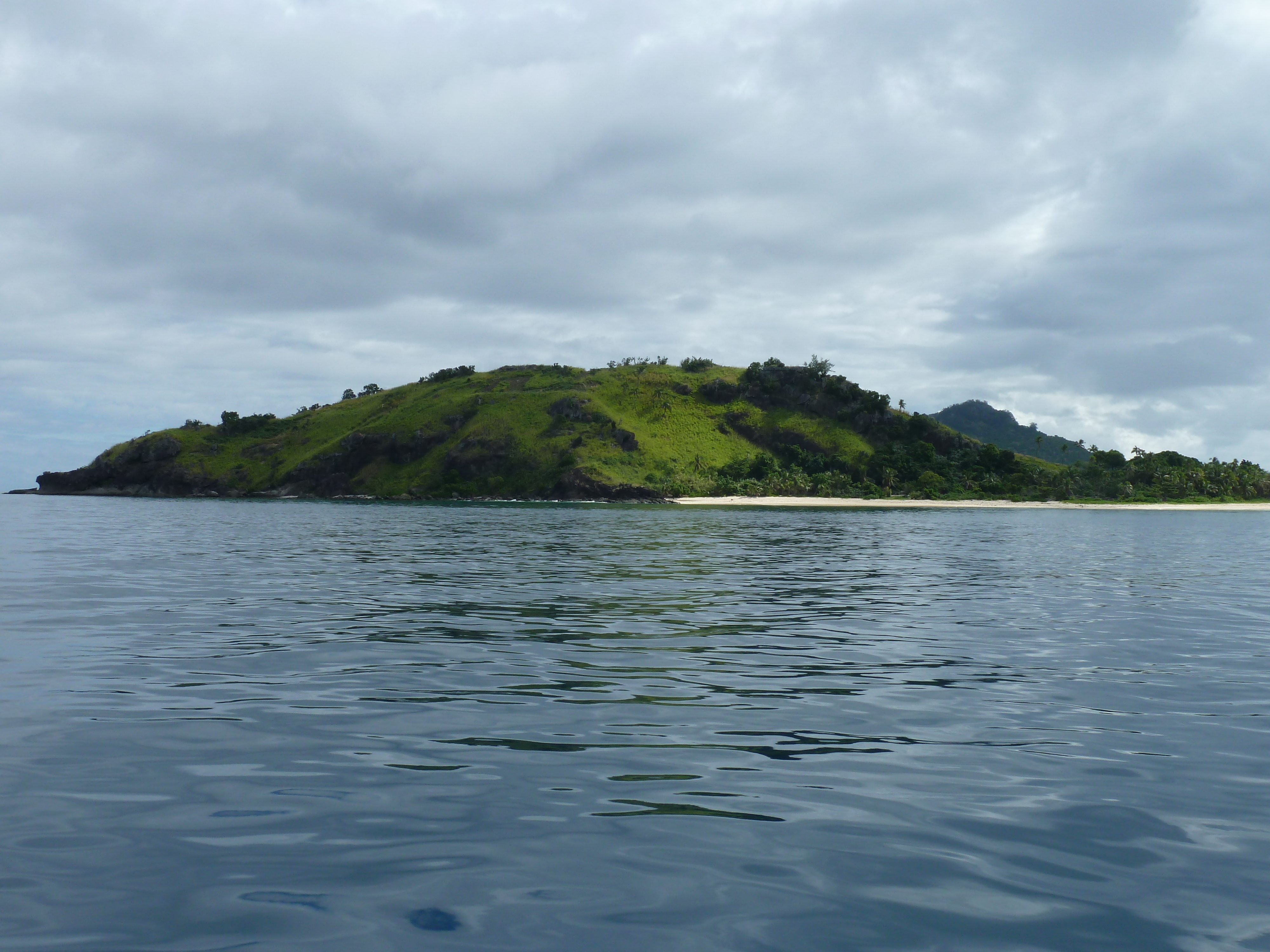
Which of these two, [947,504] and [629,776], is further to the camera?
[947,504]

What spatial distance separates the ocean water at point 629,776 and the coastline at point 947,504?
144772 mm

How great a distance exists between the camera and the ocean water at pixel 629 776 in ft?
20.6

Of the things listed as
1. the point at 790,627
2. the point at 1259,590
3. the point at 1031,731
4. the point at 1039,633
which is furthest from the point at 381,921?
the point at 1259,590

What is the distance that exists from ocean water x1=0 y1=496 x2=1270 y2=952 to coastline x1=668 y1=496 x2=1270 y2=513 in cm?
14477

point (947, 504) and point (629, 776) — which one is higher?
point (947, 504)

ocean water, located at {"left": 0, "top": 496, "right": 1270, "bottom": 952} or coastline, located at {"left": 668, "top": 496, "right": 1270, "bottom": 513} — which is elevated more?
coastline, located at {"left": 668, "top": 496, "right": 1270, "bottom": 513}

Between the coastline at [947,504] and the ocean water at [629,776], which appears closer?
the ocean water at [629,776]

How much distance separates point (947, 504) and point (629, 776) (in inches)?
7216

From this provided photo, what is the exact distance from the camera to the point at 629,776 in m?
9.47

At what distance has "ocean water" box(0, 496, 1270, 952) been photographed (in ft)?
20.6

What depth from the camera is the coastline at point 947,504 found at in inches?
6624

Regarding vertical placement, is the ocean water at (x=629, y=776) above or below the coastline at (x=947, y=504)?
below

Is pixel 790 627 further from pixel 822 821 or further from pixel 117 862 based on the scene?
pixel 117 862

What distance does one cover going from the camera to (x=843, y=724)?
11.8 m
